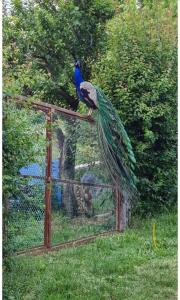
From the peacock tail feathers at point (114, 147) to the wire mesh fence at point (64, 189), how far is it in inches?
5.1

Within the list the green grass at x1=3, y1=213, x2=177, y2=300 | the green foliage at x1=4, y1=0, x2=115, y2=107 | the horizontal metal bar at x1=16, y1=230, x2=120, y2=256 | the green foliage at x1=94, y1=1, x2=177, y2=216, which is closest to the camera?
the green grass at x1=3, y1=213, x2=177, y2=300

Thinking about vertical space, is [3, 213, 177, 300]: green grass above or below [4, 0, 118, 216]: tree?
below

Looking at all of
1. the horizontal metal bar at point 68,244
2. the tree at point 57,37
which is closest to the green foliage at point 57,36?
the tree at point 57,37

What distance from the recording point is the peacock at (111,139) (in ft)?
21.7

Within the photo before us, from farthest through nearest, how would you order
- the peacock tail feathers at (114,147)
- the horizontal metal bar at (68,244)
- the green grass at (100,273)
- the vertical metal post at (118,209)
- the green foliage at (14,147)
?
the vertical metal post at (118,209), the peacock tail feathers at (114,147), the horizontal metal bar at (68,244), the green grass at (100,273), the green foliage at (14,147)

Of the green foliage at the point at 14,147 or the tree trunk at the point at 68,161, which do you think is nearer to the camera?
the green foliage at the point at 14,147

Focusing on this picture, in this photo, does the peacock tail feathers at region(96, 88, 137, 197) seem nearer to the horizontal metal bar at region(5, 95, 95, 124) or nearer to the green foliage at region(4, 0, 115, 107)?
the horizontal metal bar at region(5, 95, 95, 124)

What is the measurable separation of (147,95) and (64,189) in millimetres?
2599

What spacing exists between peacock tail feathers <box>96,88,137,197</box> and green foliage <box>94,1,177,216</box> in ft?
2.62

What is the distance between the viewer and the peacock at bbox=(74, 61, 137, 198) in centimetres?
661

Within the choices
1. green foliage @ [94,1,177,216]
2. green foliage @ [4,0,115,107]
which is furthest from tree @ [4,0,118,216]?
green foliage @ [94,1,177,216]

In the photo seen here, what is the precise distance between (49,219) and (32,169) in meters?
0.60

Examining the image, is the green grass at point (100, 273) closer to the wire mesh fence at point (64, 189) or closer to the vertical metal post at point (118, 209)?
the wire mesh fence at point (64, 189)

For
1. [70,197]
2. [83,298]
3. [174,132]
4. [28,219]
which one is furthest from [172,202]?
[83,298]
